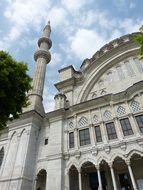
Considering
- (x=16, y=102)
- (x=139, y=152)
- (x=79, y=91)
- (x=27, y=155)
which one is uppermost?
(x=79, y=91)

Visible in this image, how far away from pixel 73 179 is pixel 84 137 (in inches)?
141

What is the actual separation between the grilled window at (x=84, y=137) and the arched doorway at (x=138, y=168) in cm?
380

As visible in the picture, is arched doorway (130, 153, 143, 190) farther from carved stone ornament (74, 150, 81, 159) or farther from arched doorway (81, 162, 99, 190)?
carved stone ornament (74, 150, 81, 159)

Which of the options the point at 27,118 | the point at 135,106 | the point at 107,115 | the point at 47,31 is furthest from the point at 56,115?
the point at 47,31

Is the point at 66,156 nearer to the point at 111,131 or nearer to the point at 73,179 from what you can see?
the point at 73,179

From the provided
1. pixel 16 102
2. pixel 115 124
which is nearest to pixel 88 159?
pixel 115 124

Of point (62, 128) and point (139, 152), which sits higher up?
point (62, 128)

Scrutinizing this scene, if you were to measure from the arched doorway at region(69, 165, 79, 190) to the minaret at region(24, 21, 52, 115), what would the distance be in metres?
7.48

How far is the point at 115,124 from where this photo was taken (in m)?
14.6

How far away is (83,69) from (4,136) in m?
12.1

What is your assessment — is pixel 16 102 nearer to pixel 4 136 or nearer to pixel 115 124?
pixel 115 124

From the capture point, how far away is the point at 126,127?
14219 millimetres

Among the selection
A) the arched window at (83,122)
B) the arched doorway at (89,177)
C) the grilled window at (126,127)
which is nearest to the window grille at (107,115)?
the grilled window at (126,127)

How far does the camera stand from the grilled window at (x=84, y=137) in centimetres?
1511
